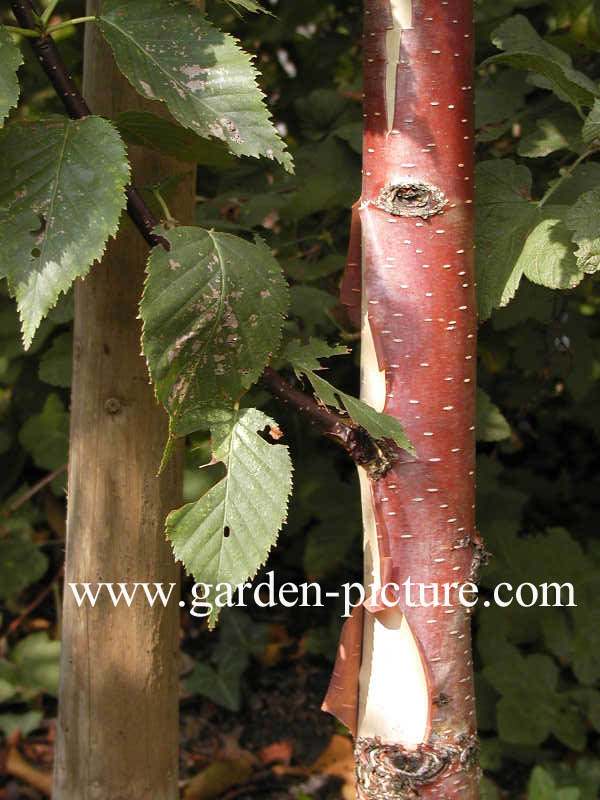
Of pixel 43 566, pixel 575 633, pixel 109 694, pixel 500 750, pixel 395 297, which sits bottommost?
pixel 500 750

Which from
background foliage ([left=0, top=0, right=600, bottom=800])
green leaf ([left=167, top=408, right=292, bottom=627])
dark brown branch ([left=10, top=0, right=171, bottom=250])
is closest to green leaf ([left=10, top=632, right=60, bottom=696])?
background foliage ([left=0, top=0, right=600, bottom=800])

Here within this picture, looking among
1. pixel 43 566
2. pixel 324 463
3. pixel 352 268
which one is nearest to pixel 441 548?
pixel 352 268

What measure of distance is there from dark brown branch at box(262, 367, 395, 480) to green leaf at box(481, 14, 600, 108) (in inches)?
16.4

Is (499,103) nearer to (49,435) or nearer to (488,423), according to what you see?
(488,423)

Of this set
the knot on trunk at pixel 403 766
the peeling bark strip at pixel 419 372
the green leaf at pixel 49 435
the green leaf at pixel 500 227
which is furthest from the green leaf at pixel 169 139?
the green leaf at pixel 49 435

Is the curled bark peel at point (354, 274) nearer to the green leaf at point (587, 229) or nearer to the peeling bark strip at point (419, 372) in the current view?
the peeling bark strip at point (419, 372)

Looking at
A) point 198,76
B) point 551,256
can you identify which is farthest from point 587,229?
point 198,76

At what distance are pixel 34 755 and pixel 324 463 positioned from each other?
2.70 feet

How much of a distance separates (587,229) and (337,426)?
320 mm

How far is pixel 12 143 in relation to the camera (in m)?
0.73

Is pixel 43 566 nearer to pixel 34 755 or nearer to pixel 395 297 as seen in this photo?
pixel 34 755

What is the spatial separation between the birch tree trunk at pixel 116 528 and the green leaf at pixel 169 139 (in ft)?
0.29

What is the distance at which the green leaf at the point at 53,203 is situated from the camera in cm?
69

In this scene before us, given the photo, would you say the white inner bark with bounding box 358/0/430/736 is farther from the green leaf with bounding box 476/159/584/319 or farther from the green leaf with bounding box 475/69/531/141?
the green leaf with bounding box 475/69/531/141
